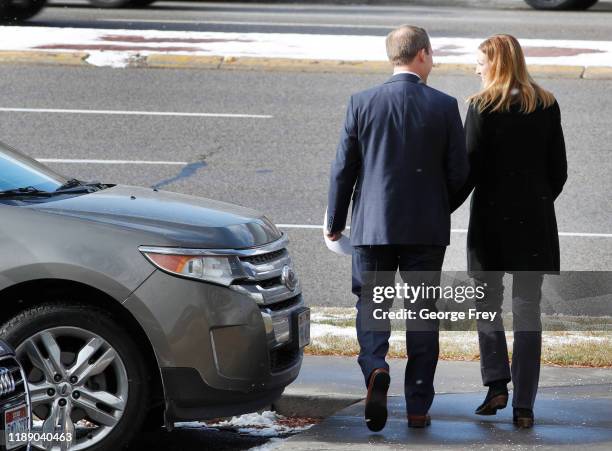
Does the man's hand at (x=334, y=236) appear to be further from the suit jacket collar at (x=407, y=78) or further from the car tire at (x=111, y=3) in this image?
the car tire at (x=111, y=3)

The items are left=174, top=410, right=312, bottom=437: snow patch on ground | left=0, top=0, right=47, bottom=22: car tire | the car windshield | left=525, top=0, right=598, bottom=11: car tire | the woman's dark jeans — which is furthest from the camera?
left=525, top=0, right=598, bottom=11: car tire

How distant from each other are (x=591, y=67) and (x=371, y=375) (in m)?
11.4

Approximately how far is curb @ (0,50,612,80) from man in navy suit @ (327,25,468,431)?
1043 cm

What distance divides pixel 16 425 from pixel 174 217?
5.76ft

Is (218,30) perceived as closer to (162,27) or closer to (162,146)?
(162,27)

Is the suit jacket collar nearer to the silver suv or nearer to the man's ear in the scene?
the man's ear

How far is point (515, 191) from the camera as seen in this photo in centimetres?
603

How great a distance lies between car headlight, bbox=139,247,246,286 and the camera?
217 inches

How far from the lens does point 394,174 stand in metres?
5.88

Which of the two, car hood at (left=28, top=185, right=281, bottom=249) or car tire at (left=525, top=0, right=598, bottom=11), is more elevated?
car hood at (left=28, top=185, right=281, bottom=249)

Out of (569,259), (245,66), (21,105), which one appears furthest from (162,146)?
(569,259)

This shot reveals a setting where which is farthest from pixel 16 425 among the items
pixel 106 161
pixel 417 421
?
pixel 106 161

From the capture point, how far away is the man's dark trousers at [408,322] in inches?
234

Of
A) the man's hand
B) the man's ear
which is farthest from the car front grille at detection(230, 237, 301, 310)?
the man's ear
